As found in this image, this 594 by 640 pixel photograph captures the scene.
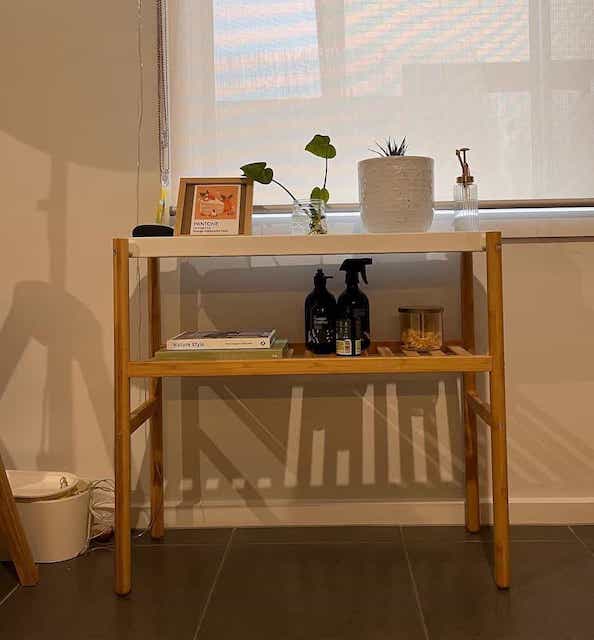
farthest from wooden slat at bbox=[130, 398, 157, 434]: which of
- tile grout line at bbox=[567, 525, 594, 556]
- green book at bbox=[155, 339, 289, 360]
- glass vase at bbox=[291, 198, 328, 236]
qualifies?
tile grout line at bbox=[567, 525, 594, 556]

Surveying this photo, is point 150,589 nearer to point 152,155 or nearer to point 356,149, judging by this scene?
point 152,155

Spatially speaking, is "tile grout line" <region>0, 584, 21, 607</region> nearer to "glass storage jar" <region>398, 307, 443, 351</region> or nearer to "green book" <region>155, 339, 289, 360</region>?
"green book" <region>155, 339, 289, 360</region>

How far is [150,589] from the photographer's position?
1490mm

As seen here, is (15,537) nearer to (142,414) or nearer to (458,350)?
(142,414)

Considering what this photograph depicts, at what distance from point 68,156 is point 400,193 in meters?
0.88

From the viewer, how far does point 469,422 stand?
5.88 feet

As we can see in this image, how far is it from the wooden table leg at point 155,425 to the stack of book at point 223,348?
0.27 m

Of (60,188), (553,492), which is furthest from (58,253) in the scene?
(553,492)

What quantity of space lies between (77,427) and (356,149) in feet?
3.37

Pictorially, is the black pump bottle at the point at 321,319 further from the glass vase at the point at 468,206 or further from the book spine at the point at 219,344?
the glass vase at the point at 468,206

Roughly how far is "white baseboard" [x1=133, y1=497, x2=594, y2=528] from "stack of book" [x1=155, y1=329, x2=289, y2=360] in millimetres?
530

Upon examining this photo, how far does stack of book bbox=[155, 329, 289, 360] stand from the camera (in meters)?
1.49

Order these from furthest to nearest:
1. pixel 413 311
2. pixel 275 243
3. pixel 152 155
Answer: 1. pixel 152 155
2. pixel 413 311
3. pixel 275 243

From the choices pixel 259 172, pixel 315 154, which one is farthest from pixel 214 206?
pixel 315 154
